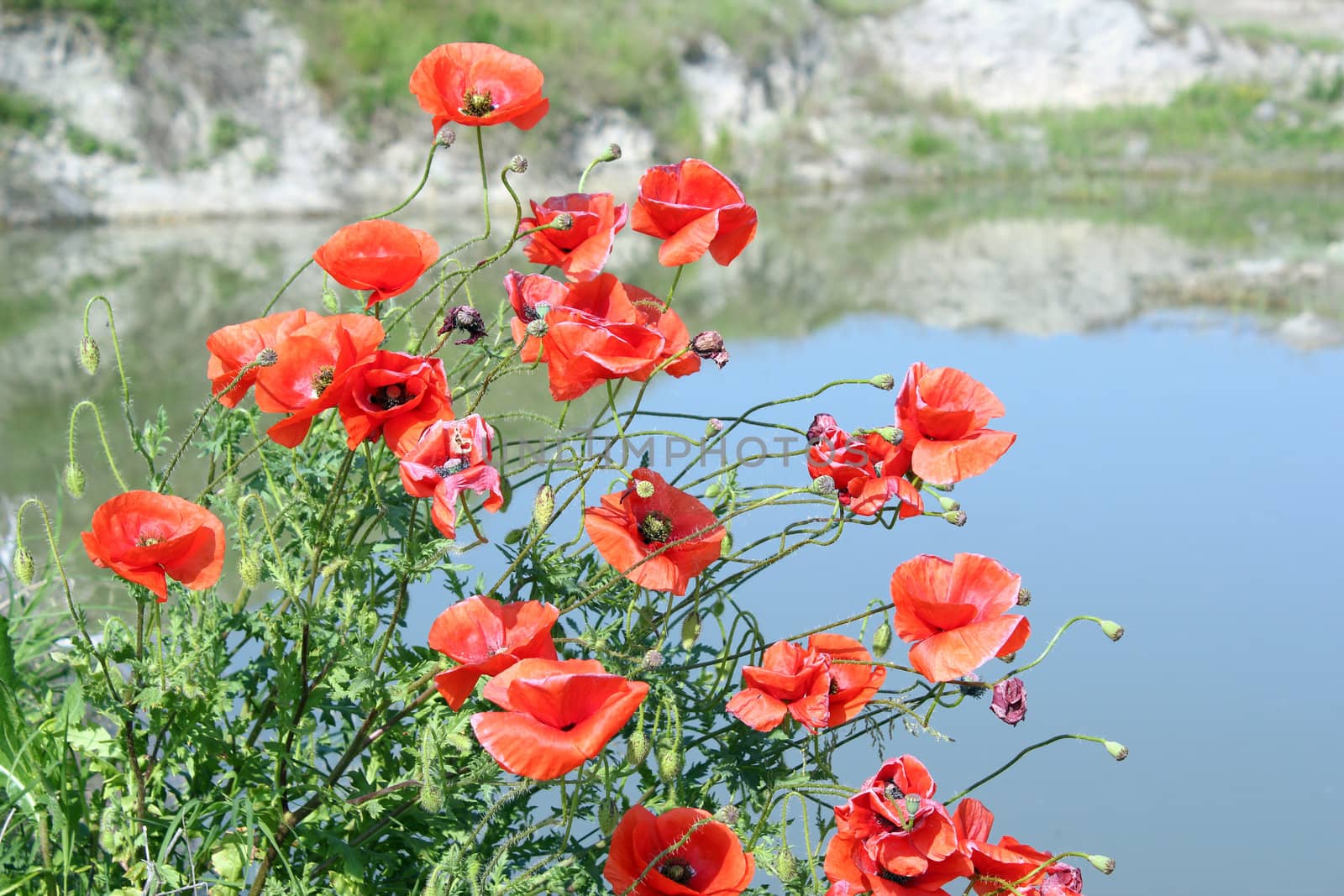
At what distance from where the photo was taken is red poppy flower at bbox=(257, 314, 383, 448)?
110cm

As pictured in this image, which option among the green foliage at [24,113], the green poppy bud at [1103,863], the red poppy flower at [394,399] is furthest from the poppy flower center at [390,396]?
the green foliage at [24,113]

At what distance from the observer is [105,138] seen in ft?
30.3

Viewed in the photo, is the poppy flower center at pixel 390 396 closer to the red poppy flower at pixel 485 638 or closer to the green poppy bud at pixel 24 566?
the red poppy flower at pixel 485 638

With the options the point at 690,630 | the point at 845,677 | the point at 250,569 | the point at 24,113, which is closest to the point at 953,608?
the point at 845,677

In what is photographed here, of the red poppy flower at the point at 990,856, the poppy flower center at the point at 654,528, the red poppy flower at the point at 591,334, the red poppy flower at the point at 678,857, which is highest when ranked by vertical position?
the red poppy flower at the point at 591,334

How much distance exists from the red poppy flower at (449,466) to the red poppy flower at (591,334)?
0.34ft

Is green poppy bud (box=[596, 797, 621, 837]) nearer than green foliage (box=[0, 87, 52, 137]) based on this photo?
Yes

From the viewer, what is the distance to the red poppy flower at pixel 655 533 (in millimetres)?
1122

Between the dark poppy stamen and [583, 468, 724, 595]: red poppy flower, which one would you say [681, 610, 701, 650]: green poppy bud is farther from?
the dark poppy stamen

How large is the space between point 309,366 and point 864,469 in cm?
53

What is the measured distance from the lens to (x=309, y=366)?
1.14m

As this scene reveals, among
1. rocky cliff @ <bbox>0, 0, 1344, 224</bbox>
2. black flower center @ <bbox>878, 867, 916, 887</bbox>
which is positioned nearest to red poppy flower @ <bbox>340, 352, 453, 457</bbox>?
black flower center @ <bbox>878, 867, 916, 887</bbox>

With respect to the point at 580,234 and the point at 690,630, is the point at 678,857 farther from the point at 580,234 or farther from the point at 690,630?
the point at 580,234

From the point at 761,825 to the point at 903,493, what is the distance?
0.35 meters
